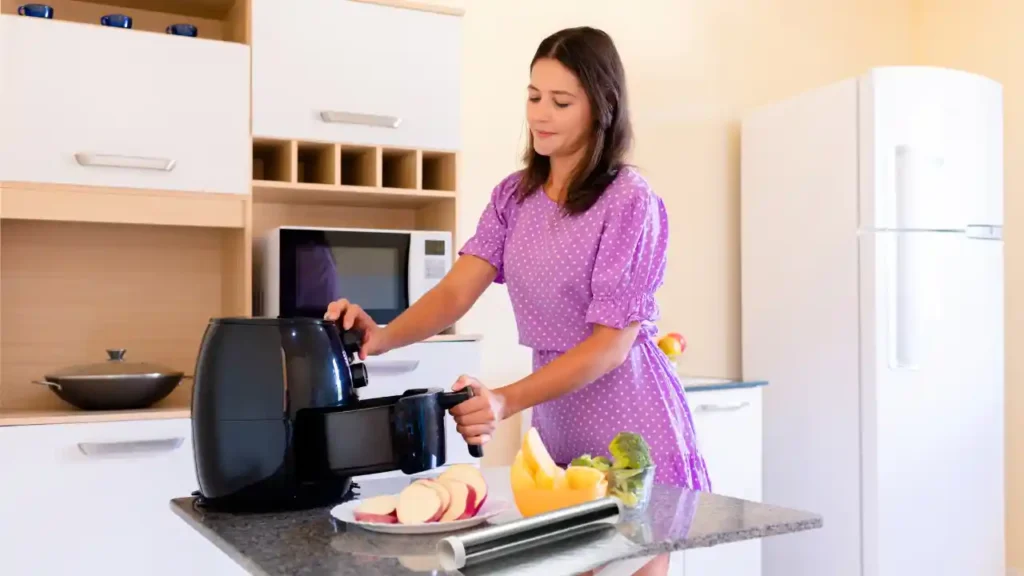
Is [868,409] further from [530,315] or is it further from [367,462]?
[367,462]

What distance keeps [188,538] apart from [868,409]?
6.66 feet

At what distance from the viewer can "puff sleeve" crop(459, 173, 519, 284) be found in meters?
1.59

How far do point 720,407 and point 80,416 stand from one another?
1825mm

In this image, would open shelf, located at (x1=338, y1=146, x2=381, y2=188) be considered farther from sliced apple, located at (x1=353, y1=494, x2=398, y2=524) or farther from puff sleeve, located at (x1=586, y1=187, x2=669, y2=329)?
sliced apple, located at (x1=353, y1=494, x2=398, y2=524)

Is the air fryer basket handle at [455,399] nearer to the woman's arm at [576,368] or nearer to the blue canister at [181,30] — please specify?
the woman's arm at [576,368]

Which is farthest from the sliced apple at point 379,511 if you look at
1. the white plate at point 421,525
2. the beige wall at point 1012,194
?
the beige wall at point 1012,194

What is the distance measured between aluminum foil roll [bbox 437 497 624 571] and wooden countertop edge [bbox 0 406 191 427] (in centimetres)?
152

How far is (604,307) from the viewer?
4.47 ft

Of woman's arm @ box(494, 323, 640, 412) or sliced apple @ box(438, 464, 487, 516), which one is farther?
woman's arm @ box(494, 323, 640, 412)

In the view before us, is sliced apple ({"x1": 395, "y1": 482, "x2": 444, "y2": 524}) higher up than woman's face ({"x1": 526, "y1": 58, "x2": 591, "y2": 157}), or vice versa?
woman's face ({"x1": 526, "y1": 58, "x2": 591, "y2": 157})

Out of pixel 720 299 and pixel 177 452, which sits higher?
pixel 720 299

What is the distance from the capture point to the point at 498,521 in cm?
104

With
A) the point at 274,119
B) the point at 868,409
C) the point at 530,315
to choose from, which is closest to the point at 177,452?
the point at 274,119

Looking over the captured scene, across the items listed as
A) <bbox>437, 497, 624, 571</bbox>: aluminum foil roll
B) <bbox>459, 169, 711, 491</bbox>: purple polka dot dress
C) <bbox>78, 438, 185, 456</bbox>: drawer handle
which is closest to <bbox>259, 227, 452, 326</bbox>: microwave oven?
<bbox>78, 438, 185, 456</bbox>: drawer handle
